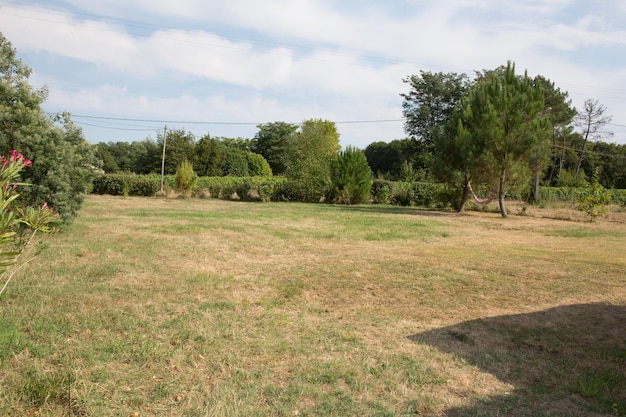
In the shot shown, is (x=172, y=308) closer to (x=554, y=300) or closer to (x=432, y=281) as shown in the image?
→ (x=432, y=281)

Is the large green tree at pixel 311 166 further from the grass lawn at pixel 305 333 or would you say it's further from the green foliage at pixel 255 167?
the green foliage at pixel 255 167

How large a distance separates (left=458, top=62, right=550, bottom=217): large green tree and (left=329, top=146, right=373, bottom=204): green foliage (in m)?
8.12

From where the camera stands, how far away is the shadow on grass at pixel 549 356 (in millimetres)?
3139

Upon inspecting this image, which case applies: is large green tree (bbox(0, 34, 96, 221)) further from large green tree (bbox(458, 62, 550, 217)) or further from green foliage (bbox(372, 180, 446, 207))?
green foliage (bbox(372, 180, 446, 207))

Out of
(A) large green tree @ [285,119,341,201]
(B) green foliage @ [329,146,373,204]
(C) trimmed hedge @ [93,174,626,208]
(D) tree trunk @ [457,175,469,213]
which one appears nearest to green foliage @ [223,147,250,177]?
(C) trimmed hedge @ [93,174,626,208]

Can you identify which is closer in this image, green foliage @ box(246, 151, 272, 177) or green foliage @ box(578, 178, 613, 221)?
green foliage @ box(578, 178, 613, 221)

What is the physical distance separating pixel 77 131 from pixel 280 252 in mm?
5455

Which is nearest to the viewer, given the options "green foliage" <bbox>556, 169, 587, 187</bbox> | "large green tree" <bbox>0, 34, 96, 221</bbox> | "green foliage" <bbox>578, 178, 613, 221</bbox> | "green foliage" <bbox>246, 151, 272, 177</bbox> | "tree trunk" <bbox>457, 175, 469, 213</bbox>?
"large green tree" <bbox>0, 34, 96, 221</bbox>

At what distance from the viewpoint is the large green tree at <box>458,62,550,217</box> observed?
679 inches

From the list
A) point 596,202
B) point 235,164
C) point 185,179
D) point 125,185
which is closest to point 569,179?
point 596,202

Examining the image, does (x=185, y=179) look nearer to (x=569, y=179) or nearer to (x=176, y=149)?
(x=176, y=149)

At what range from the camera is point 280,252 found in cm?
860

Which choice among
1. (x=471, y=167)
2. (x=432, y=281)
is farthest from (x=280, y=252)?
(x=471, y=167)

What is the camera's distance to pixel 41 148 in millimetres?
8641
